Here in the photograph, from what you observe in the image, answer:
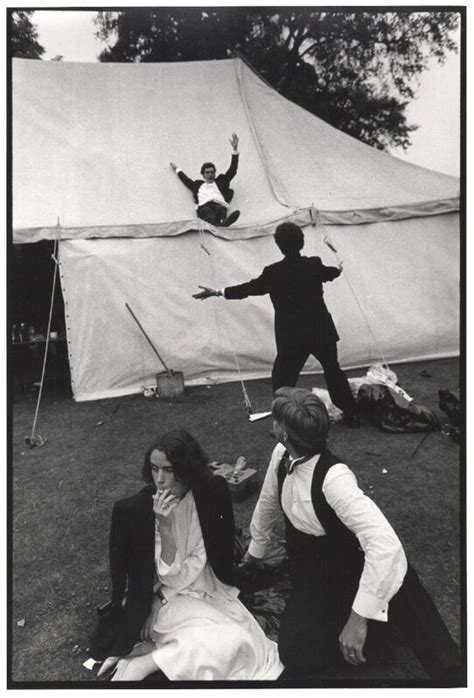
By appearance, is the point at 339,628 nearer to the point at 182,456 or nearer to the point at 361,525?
the point at 361,525

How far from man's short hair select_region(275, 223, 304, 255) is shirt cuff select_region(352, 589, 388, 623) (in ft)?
9.15

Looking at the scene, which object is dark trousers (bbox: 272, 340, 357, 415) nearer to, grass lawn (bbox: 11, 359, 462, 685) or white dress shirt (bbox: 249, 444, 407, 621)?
grass lawn (bbox: 11, 359, 462, 685)

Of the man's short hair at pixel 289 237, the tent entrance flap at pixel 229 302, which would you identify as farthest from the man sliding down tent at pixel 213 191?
the man's short hair at pixel 289 237

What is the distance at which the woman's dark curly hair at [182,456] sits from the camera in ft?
6.50

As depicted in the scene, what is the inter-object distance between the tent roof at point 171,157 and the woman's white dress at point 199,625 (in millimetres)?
4444

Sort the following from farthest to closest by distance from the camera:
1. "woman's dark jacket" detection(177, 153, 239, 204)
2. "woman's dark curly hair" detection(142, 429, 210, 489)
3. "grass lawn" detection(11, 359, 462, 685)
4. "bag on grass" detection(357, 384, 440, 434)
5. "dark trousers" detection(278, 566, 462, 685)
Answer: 1. "woman's dark jacket" detection(177, 153, 239, 204)
2. "bag on grass" detection(357, 384, 440, 434)
3. "grass lawn" detection(11, 359, 462, 685)
4. "woman's dark curly hair" detection(142, 429, 210, 489)
5. "dark trousers" detection(278, 566, 462, 685)

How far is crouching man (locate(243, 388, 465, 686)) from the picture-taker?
5.73ft

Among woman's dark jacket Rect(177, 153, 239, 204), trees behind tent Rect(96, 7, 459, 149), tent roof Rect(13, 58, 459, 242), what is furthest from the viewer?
woman's dark jacket Rect(177, 153, 239, 204)

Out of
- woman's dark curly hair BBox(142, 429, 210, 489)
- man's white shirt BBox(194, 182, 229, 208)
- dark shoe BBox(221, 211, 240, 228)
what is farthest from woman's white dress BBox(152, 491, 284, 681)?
man's white shirt BBox(194, 182, 229, 208)

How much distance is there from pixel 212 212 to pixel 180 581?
4915 millimetres

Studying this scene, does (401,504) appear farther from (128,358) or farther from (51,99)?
(51,99)

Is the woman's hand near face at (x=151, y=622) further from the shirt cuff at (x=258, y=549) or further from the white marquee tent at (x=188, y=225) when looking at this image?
the white marquee tent at (x=188, y=225)

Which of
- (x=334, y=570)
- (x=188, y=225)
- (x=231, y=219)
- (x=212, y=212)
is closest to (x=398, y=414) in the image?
(x=334, y=570)

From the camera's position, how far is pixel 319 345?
13.3ft
